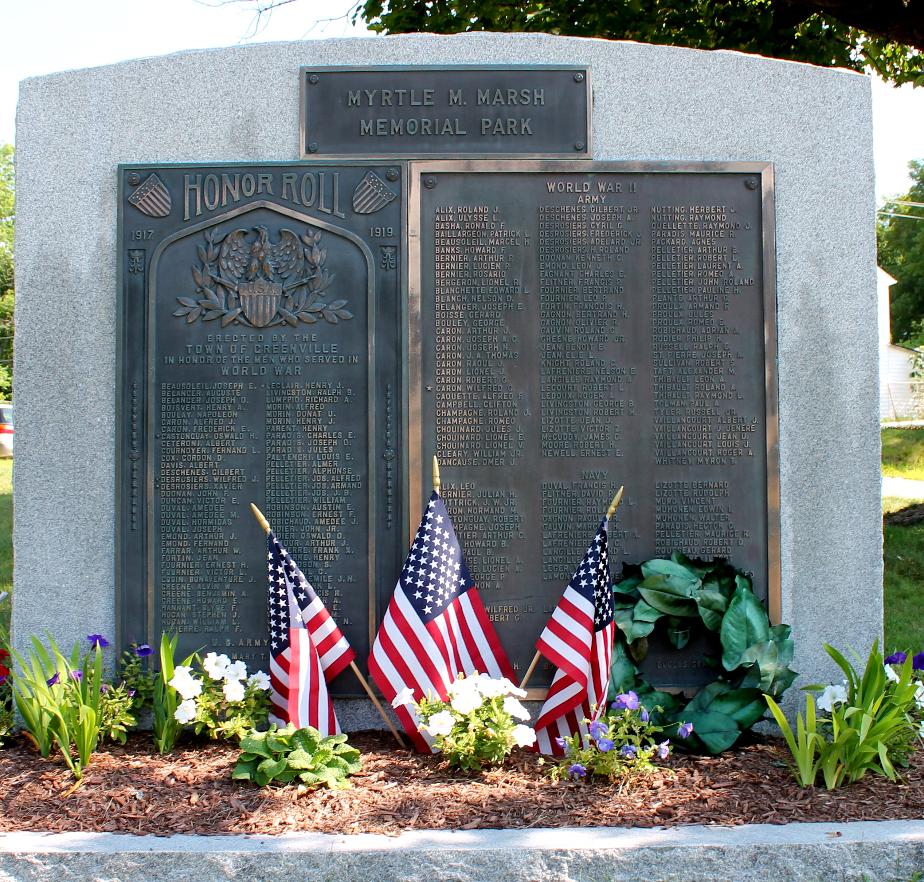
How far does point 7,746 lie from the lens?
16.8 ft

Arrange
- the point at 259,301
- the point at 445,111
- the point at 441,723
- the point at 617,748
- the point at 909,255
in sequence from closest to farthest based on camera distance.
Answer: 1. the point at 441,723
2. the point at 617,748
3. the point at 259,301
4. the point at 445,111
5. the point at 909,255

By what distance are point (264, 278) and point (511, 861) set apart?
11.1 feet

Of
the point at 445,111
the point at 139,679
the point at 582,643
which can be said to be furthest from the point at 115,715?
the point at 445,111

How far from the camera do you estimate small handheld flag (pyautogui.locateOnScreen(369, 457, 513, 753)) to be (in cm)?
492

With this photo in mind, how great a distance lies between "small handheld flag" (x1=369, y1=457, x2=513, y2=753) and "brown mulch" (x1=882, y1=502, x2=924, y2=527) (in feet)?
26.2

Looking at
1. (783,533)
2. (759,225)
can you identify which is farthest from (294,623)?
(759,225)

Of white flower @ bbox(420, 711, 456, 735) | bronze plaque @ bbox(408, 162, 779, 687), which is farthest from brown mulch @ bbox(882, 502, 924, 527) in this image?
white flower @ bbox(420, 711, 456, 735)

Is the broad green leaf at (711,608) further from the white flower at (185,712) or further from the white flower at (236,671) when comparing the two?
the white flower at (185,712)

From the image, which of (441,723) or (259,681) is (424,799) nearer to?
(441,723)

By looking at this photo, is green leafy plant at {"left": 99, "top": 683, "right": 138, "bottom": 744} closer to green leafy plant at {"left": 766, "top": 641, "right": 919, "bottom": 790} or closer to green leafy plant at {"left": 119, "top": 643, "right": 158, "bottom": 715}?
green leafy plant at {"left": 119, "top": 643, "right": 158, "bottom": 715}

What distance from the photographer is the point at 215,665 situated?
5000 mm

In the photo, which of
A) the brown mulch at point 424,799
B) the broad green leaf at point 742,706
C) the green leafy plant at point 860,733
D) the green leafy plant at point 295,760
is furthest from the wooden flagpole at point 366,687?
the green leafy plant at point 860,733

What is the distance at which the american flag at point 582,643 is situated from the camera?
4820mm

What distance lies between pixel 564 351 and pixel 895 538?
681 centimetres
